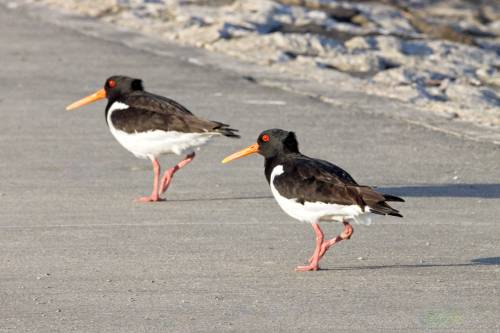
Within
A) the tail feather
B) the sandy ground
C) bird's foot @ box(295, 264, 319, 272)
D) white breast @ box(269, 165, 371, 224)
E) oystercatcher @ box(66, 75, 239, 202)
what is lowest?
the sandy ground

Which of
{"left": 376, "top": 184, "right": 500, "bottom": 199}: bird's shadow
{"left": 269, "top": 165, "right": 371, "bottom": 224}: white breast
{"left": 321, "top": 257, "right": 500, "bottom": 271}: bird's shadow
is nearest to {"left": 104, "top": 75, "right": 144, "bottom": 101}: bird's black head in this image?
{"left": 376, "top": 184, "right": 500, "bottom": 199}: bird's shadow

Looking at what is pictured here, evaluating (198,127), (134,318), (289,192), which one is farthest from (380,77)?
(134,318)

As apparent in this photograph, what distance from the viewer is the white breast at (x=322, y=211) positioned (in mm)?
8461

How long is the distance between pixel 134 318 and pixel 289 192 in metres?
1.73

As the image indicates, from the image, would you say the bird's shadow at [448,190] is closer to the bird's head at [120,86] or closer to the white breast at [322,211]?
the bird's head at [120,86]

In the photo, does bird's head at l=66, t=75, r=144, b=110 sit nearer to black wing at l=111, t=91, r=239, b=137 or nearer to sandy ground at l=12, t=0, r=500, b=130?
black wing at l=111, t=91, r=239, b=137

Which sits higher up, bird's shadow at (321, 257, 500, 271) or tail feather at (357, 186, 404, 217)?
tail feather at (357, 186, 404, 217)

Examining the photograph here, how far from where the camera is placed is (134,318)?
289 inches

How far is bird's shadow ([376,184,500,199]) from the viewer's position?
1136cm

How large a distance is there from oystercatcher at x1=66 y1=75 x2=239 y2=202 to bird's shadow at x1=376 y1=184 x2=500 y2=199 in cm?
157

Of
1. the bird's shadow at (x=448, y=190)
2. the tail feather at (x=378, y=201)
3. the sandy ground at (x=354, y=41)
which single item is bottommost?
the sandy ground at (x=354, y=41)

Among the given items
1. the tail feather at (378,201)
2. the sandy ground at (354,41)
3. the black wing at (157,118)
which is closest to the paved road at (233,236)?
the tail feather at (378,201)

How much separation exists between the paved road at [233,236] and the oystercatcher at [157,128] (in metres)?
0.37

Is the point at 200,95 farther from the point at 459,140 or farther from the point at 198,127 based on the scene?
the point at 198,127
